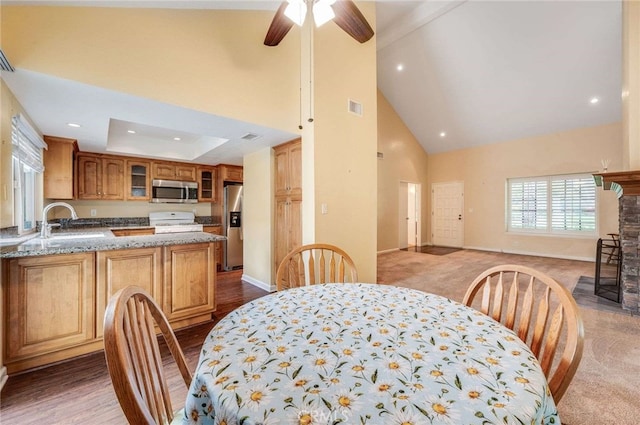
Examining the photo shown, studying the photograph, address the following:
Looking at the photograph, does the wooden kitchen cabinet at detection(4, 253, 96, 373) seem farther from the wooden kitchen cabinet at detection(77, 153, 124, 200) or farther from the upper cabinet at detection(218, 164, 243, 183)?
the upper cabinet at detection(218, 164, 243, 183)

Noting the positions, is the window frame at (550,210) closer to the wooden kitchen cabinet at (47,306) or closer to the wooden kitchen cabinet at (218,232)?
the wooden kitchen cabinet at (218,232)

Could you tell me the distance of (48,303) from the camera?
1.99 metres

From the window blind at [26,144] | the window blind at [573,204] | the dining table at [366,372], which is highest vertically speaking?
the window blind at [26,144]

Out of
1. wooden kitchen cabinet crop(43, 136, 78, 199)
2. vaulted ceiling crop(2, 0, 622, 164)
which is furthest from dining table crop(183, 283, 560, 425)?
wooden kitchen cabinet crop(43, 136, 78, 199)

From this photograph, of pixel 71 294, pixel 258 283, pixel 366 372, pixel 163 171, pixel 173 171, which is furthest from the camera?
pixel 173 171

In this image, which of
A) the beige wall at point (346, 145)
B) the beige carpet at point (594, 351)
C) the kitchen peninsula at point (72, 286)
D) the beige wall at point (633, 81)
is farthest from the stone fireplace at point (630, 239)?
the kitchen peninsula at point (72, 286)

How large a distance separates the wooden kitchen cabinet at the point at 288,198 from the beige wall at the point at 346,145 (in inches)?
11.1

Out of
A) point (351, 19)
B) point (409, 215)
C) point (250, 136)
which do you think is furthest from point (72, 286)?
point (409, 215)

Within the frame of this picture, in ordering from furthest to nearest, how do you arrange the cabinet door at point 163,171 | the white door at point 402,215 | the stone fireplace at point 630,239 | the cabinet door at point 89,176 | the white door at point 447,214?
1. the white door at point 447,214
2. the white door at point 402,215
3. the cabinet door at point 163,171
4. the cabinet door at point 89,176
5. the stone fireplace at point 630,239

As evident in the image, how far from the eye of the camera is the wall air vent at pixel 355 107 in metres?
3.44

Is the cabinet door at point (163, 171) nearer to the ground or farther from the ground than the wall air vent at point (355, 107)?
nearer to the ground

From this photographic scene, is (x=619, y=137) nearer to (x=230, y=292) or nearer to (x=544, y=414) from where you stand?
(x=544, y=414)

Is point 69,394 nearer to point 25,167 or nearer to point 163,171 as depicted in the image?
point 25,167

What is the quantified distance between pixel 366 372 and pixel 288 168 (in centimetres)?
302
